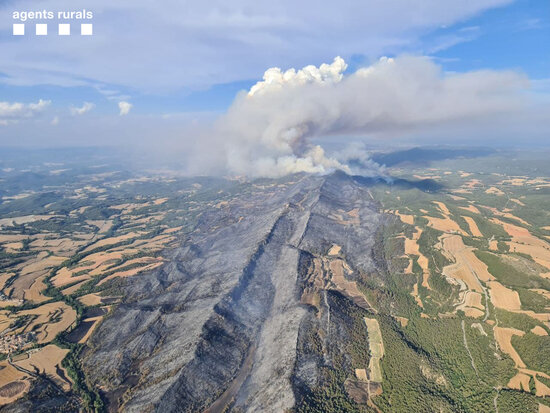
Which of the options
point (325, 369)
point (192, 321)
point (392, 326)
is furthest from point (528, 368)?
point (192, 321)

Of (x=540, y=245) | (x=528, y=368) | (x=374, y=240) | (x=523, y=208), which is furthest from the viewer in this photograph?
(x=523, y=208)

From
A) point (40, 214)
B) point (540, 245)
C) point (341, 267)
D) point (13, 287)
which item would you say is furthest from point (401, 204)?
point (40, 214)

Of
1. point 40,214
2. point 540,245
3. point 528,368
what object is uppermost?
point 540,245

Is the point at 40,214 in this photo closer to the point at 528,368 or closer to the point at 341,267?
the point at 341,267

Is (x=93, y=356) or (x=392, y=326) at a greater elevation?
(x=392, y=326)

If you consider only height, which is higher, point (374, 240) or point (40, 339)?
point (374, 240)

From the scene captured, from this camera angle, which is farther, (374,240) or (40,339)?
(374,240)

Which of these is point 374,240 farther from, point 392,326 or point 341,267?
point 392,326

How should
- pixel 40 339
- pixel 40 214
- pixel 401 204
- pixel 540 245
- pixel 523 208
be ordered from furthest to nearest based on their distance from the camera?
pixel 40 214 → pixel 401 204 → pixel 523 208 → pixel 540 245 → pixel 40 339

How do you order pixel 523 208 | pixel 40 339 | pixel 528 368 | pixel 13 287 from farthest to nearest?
1. pixel 523 208
2. pixel 13 287
3. pixel 40 339
4. pixel 528 368
